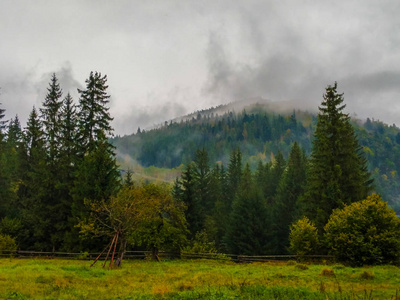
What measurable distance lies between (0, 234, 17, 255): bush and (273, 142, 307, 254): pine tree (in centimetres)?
4325

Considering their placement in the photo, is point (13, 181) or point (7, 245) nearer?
point (7, 245)

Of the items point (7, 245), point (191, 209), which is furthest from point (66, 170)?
point (191, 209)

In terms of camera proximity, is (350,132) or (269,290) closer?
(269,290)

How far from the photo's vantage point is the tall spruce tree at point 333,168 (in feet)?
118

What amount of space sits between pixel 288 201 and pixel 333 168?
91.5ft

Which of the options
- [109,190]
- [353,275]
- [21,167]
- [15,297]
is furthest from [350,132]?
[21,167]

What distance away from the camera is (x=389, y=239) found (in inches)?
928

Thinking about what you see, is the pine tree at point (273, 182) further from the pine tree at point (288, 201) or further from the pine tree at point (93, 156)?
the pine tree at point (93, 156)

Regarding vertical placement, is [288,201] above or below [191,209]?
above

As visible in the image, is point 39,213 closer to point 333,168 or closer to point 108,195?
point 108,195

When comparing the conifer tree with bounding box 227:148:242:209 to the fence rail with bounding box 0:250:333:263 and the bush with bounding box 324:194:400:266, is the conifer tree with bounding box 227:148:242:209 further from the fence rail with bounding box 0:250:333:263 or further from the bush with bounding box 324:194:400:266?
the bush with bounding box 324:194:400:266

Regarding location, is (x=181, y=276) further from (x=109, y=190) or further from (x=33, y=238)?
(x=33, y=238)

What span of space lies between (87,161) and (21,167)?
811 inches

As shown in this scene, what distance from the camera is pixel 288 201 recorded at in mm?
63469
